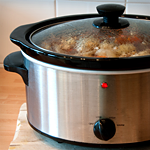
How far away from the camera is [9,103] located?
1.34 meters

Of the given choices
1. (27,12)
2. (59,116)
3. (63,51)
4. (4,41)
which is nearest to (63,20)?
(63,51)

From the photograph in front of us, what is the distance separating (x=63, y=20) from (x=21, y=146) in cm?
51

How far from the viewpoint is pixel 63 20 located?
99 cm

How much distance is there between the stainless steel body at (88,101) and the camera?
648 millimetres

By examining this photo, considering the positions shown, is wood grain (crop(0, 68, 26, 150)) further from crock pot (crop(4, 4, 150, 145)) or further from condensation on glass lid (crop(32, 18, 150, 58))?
condensation on glass lid (crop(32, 18, 150, 58))

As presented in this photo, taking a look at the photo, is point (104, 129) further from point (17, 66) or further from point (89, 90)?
point (17, 66)

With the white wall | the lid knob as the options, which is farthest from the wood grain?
the lid knob

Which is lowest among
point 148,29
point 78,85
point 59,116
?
point 59,116

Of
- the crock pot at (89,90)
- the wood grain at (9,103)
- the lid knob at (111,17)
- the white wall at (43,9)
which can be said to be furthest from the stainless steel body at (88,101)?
the white wall at (43,9)

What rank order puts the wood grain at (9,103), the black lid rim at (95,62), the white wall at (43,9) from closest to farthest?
1. the black lid rim at (95,62)
2. the wood grain at (9,103)
3. the white wall at (43,9)

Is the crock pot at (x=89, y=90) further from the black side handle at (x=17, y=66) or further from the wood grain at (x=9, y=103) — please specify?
the wood grain at (x=9, y=103)

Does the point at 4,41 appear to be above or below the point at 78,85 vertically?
below

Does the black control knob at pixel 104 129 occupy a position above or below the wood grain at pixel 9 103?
above

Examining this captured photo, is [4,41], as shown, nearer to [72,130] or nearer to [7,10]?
[7,10]
